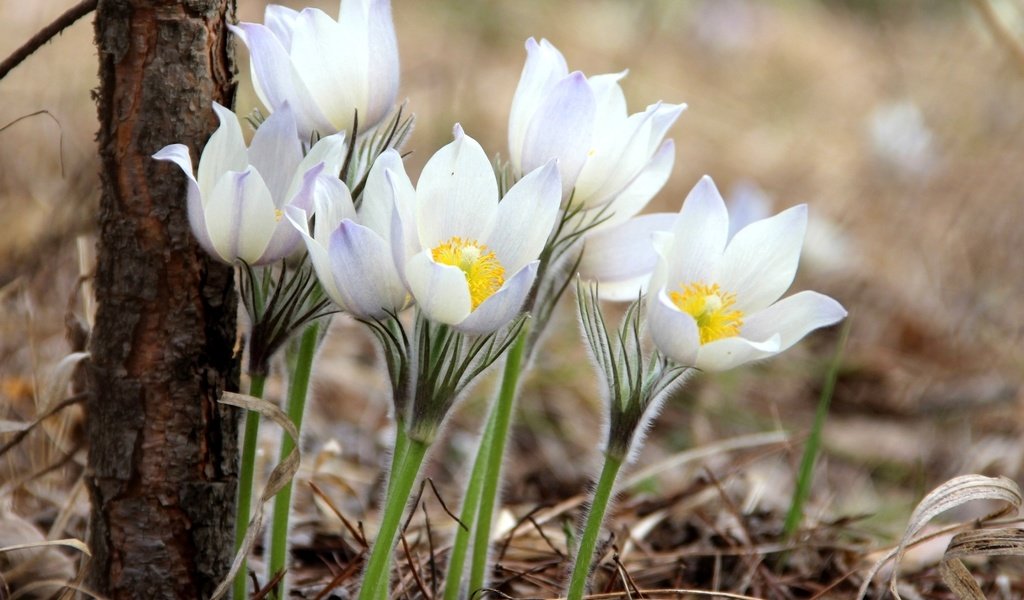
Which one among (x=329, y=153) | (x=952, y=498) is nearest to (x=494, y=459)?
(x=329, y=153)

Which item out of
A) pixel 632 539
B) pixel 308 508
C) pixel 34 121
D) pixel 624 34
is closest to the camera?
pixel 632 539

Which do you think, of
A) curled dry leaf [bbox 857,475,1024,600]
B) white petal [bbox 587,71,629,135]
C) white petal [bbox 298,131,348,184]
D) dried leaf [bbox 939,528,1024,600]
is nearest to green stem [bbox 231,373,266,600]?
white petal [bbox 298,131,348,184]

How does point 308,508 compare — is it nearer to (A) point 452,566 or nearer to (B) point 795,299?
(A) point 452,566

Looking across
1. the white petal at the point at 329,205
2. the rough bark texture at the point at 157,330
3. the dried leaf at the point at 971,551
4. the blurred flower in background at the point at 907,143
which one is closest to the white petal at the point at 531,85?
the white petal at the point at 329,205

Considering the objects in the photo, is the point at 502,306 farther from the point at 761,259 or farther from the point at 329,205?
the point at 761,259

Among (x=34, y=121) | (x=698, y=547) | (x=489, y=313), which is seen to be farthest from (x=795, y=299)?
(x=34, y=121)

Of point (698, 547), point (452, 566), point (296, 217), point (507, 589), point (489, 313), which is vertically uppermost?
point (296, 217)

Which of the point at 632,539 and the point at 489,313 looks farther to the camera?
the point at 632,539
